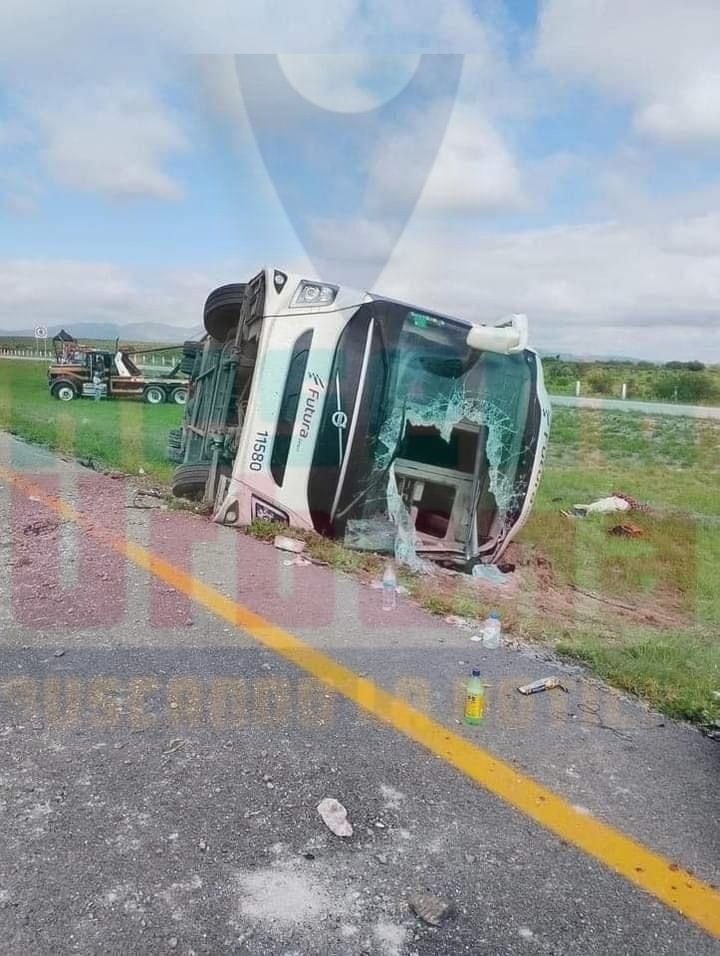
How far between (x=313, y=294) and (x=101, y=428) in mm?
10732

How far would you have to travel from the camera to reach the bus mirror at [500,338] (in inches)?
211

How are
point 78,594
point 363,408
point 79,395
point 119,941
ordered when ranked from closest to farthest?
point 119,941
point 78,594
point 363,408
point 79,395

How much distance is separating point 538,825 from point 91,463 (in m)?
8.01

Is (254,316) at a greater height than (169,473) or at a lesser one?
greater

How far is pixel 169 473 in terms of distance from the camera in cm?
853

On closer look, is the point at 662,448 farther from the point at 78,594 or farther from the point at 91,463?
the point at 78,594

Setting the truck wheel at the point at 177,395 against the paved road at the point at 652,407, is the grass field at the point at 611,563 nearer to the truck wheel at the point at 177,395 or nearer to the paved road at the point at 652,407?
the truck wheel at the point at 177,395

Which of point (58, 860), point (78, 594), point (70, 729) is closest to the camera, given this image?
point (58, 860)

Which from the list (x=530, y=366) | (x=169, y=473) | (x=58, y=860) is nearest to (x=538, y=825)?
(x=58, y=860)

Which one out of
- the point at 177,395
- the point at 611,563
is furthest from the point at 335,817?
the point at 177,395

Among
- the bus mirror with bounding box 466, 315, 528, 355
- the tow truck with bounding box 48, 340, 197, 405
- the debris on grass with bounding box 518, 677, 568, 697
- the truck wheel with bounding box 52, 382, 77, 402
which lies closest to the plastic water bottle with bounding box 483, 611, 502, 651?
the debris on grass with bounding box 518, 677, 568, 697

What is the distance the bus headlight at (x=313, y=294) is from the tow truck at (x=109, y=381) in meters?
20.4

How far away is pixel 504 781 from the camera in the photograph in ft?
7.59

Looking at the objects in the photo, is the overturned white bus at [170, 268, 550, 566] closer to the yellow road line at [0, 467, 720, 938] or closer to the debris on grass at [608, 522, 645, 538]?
the yellow road line at [0, 467, 720, 938]
